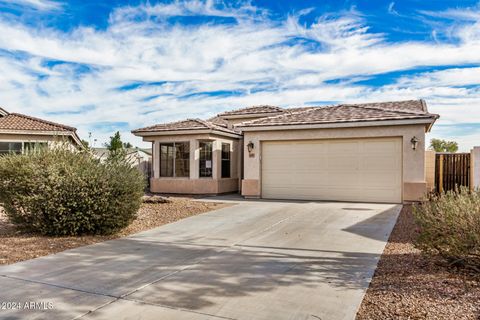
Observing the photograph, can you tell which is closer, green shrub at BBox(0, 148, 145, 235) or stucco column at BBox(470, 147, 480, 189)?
green shrub at BBox(0, 148, 145, 235)

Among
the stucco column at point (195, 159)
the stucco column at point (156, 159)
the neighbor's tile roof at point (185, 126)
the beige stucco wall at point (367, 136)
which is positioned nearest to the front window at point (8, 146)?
the neighbor's tile roof at point (185, 126)

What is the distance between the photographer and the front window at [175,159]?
722 inches

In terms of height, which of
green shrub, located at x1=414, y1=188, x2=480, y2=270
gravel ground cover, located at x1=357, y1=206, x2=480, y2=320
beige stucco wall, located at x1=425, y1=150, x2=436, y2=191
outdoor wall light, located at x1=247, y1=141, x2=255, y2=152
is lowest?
gravel ground cover, located at x1=357, y1=206, x2=480, y2=320

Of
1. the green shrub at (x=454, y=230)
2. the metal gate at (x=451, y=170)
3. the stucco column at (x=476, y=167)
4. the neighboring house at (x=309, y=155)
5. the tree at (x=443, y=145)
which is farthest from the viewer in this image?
the tree at (x=443, y=145)

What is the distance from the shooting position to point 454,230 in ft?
17.4

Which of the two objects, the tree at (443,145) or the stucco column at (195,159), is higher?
the tree at (443,145)

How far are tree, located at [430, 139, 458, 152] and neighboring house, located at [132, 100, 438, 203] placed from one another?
23514 millimetres

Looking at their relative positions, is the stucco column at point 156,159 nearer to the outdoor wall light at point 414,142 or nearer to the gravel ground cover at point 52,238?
the gravel ground cover at point 52,238

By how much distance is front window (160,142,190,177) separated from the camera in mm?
18344

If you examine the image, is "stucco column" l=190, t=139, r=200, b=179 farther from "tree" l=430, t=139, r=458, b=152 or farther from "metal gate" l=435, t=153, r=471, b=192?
"tree" l=430, t=139, r=458, b=152

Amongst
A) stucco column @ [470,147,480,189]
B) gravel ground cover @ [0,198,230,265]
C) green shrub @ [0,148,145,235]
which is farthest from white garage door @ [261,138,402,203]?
green shrub @ [0,148,145,235]

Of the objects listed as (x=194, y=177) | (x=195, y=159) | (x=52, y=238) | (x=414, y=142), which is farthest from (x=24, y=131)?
(x=414, y=142)

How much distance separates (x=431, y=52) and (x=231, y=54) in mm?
7622

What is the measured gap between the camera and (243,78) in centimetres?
1859
